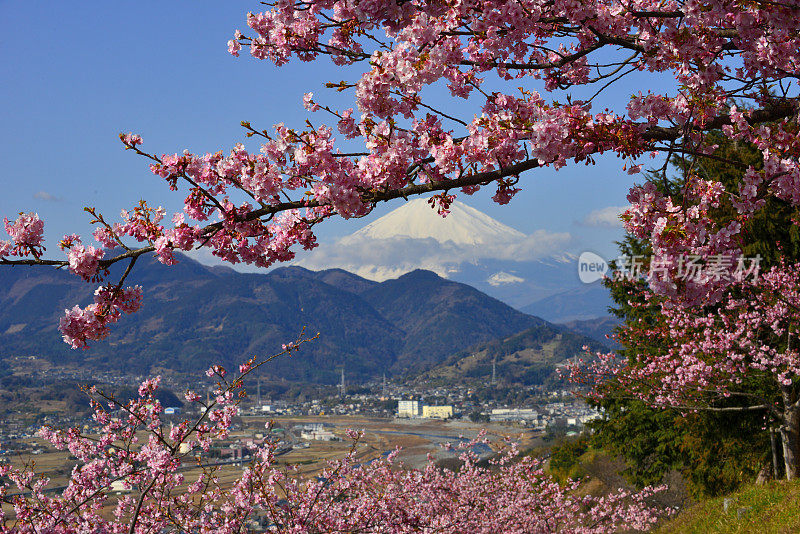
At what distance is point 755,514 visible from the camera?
1030cm

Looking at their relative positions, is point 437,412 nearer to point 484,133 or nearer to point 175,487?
point 175,487

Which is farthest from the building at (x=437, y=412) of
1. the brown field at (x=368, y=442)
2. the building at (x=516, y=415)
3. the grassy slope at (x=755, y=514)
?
the grassy slope at (x=755, y=514)

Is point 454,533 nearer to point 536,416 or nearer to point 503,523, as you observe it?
point 503,523

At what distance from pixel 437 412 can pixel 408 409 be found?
39.5 feet

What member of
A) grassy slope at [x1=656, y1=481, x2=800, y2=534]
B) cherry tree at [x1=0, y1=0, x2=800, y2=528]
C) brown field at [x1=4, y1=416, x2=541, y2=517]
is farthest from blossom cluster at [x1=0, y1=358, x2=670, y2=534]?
brown field at [x1=4, y1=416, x2=541, y2=517]

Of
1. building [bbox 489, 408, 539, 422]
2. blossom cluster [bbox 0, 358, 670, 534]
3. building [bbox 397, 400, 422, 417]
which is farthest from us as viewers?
building [bbox 397, 400, 422, 417]

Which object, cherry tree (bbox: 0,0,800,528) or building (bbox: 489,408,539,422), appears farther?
building (bbox: 489,408,539,422)

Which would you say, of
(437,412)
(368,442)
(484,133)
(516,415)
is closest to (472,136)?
(484,133)

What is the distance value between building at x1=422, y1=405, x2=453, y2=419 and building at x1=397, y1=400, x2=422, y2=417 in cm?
434

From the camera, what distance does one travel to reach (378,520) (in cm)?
1127

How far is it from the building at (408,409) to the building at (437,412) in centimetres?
434

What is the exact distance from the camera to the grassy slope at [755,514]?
9.25 m

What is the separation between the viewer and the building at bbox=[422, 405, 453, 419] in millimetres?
168375

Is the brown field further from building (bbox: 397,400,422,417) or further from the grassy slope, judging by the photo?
the grassy slope
